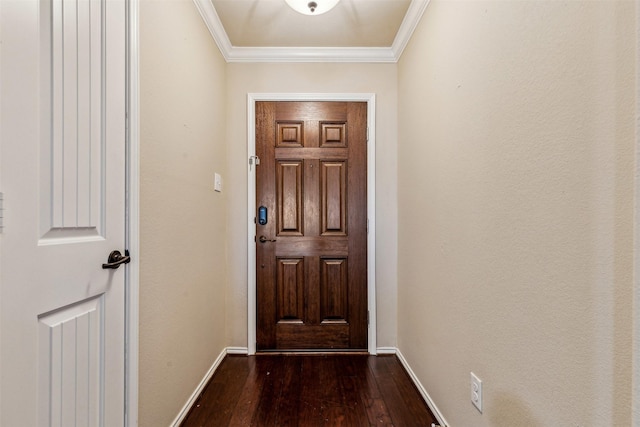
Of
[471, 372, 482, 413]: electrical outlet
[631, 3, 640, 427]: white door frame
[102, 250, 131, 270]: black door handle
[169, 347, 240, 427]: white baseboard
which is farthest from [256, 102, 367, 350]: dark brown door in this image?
[631, 3, 640, 427]: white door frame

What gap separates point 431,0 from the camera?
1.67m

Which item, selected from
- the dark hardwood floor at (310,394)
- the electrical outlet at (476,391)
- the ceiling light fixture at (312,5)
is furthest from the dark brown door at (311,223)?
the electrical outlet at (476,391)

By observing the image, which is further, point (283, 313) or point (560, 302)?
point (283, 313)

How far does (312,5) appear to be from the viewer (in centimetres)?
168

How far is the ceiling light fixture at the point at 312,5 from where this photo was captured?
1657 mm

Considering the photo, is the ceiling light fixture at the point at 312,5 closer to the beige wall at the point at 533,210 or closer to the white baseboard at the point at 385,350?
the beige wall at the point at 533,210

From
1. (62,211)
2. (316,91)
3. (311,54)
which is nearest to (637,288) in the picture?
(62,211)

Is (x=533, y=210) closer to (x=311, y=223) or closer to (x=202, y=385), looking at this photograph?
(x=311, y=223)

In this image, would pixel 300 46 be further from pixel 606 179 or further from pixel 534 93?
pixel 606 179

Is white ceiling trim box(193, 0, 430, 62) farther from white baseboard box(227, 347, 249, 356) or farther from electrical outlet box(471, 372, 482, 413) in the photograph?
white baseboard box(227, 347, 249, 356)

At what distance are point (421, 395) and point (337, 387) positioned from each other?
0.50m

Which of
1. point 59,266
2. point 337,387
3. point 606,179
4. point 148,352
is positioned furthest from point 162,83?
point 337,387

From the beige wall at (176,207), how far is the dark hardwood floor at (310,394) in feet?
0.58

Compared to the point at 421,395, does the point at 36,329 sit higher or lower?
higher
